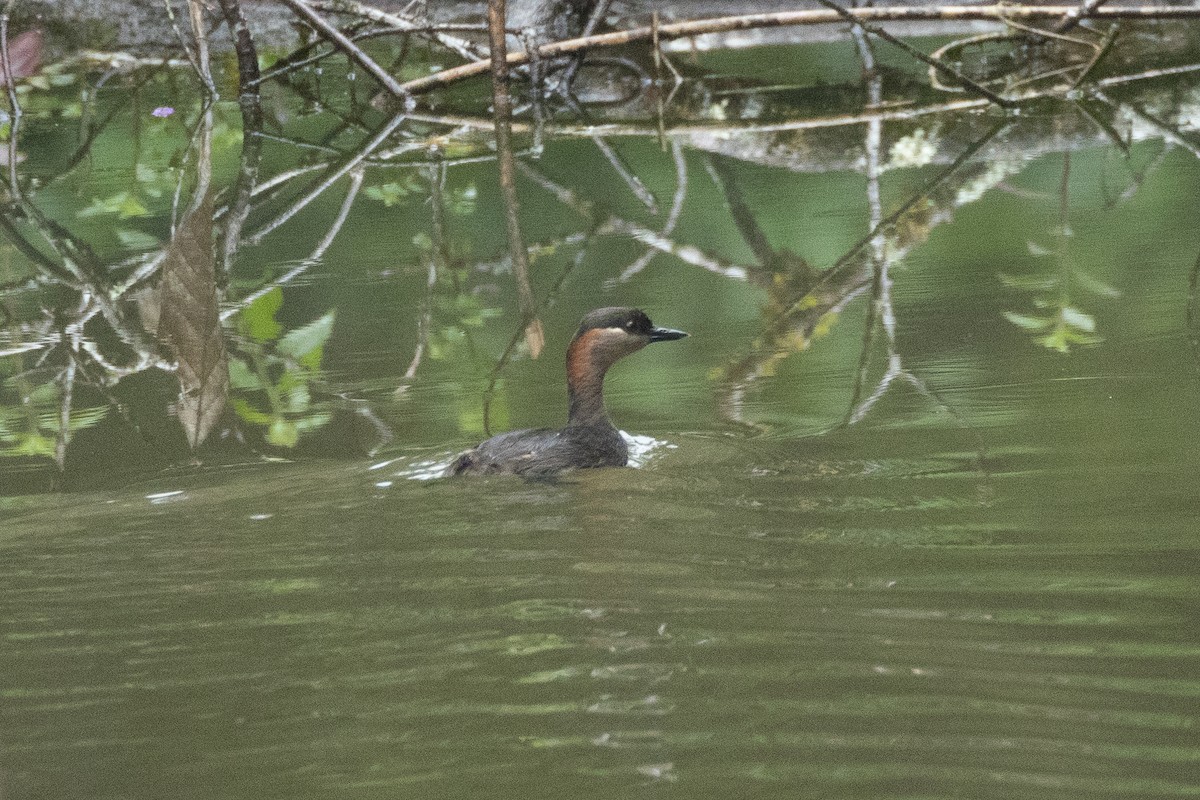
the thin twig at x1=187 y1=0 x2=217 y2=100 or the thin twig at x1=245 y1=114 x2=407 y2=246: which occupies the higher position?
the thin twig at x1=187 y1=0 x2=217 y2=100

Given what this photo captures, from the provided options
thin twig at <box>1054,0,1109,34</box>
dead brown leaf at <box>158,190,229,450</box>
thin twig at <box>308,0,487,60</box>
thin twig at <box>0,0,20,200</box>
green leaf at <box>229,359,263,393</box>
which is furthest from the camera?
thin twig at <box>308,0,487,60</box>

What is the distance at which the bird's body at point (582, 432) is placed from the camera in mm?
4676

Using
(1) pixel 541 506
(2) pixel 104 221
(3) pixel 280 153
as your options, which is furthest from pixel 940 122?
(1) pixel 541 506

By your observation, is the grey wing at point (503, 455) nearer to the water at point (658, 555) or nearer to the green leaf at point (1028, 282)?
the water at point (658, 555)

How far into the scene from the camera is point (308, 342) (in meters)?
6.20

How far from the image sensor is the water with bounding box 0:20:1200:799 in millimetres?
2805

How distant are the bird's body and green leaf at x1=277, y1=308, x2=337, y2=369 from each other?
3.83 ft

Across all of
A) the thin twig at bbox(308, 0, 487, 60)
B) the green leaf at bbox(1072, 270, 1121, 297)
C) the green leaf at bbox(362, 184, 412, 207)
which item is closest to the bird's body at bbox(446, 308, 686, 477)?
the green leaf at bbox(1072, 270, 1121, 297)

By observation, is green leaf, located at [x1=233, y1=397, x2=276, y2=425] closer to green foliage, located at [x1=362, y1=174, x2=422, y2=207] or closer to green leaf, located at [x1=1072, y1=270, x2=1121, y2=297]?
green leaf, located at [x1=1072, y1=270, x2=1121, y2=297]

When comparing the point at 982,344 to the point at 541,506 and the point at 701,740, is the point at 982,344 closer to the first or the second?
the point at 541,506

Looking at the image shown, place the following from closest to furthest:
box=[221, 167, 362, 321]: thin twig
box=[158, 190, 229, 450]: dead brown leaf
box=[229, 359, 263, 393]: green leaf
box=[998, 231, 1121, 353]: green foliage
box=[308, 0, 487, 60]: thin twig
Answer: box=[158, 190, 229, 450]: dead brown leaf
box=[998, 231, 1121, 353]: green foliage
box=[229, 359, 263, 393]: green leaf
box=[221, 167, 362, 321]: thin twig
box=[308, 0, 487, 60]: thin twig

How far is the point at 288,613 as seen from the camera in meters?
3.58

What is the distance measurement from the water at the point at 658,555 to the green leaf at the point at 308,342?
0.03m

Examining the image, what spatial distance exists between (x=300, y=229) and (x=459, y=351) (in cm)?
275
